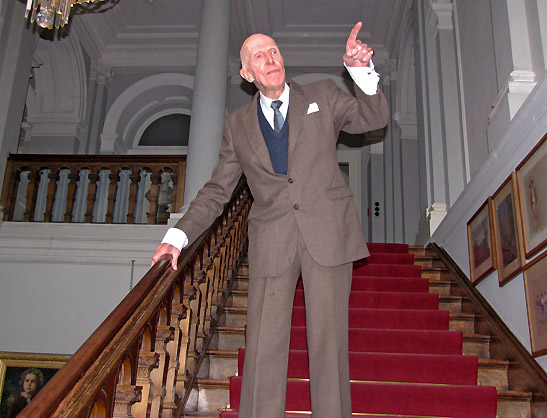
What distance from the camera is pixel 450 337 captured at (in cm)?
384

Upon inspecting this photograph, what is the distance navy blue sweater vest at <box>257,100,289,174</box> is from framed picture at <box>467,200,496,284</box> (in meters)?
2.55

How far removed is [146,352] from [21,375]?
4841 mm

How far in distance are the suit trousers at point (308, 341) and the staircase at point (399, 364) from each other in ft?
3.22

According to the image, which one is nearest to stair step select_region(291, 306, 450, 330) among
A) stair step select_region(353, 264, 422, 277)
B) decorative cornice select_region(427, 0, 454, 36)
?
stair step select_region(353, 264, 422, 277)

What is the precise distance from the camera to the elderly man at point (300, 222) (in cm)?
197

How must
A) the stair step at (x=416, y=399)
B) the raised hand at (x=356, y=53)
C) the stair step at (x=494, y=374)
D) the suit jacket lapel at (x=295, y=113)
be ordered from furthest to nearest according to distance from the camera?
the stair step at (x=494, y=374) < the stair step at (x=416, y=399) < the suit jacket lapel at (x=295, y=113) < the raised hand at (x=356, y=53)

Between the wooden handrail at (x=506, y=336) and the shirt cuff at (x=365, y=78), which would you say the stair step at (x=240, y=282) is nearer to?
the wooden handrail at (x=506, y=336)

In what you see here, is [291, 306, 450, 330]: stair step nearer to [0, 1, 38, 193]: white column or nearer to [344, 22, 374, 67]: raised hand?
[344, 22, 374, 67]: raised hand

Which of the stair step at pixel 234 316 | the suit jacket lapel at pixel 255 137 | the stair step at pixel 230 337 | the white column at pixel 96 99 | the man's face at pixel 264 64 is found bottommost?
the stair step at pixel 230 337

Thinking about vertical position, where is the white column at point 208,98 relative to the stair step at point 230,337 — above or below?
above

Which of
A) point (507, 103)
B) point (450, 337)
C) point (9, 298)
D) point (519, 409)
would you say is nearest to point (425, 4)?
point (507, 103)

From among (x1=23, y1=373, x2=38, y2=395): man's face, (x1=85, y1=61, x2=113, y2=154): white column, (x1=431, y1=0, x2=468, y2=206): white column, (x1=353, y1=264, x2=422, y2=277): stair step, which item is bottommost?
(x1=23, y1=373, x2=38, y2=395): man's face

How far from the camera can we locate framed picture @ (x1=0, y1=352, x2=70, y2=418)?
6359 millimetres

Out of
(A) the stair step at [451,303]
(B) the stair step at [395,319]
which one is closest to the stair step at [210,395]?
(B) the stair step at [395,319]
